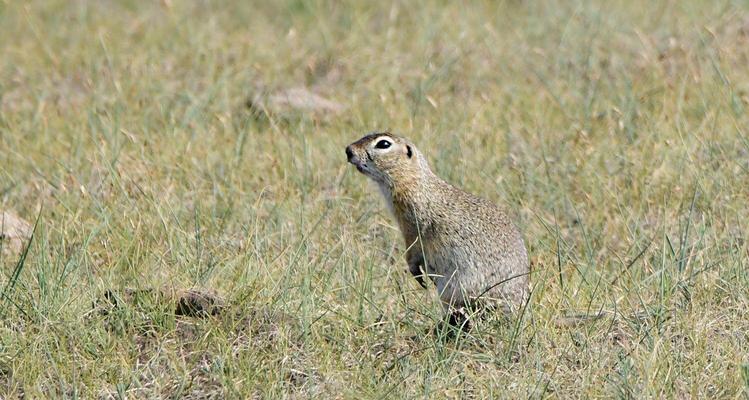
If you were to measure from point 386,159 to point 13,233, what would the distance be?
150 cm

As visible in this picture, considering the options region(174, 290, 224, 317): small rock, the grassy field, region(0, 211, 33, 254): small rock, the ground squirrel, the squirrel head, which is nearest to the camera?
the grassy field

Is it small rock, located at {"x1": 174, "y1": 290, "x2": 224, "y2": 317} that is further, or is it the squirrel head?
the squirrel head

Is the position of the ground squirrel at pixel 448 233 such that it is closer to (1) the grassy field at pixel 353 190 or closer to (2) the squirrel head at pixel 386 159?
(2) the squirrel head at pixel 386 159

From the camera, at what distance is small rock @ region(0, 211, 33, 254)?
478 centimetres

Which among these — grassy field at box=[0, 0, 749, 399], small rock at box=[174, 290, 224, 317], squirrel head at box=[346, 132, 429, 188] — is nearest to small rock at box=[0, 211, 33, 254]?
grassy field at box=[0, 0, 749, 399]

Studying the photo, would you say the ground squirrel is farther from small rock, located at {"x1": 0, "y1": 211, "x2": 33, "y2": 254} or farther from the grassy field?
small rock, located at {"x1": 0, "y1": 211, "x2": 33, "y2": 254}

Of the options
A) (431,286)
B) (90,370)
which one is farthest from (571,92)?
(90,370)

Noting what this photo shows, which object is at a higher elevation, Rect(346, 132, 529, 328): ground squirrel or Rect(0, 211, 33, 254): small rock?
Rect(346, 132, 529, 328): ground squirrel

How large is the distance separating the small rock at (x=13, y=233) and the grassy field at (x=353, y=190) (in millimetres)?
26

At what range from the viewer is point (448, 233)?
168 inches

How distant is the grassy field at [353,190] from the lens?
12.3 feet

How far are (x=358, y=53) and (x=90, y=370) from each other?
3.56 metres

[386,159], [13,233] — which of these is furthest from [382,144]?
[13,233]

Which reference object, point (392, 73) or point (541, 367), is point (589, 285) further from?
point (392, 73)
